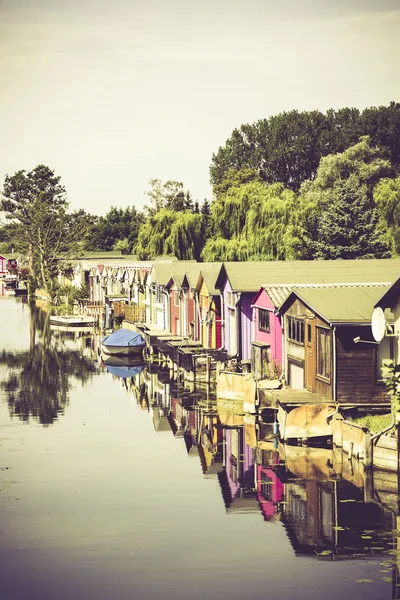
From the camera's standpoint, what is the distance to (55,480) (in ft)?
117

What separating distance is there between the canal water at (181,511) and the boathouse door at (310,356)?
290 centimetres

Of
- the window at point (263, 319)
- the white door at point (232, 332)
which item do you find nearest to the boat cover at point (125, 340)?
the white door at point (232, 332)

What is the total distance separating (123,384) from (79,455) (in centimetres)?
2149

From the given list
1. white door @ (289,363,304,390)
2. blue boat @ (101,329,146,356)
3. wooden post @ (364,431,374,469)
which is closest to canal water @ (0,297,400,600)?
wooden post @ (364,431,374,469)

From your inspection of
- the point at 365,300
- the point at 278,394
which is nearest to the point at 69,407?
the point at 278,394

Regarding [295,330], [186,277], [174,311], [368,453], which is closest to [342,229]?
[186,277]

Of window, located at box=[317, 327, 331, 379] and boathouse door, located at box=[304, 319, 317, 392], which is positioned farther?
boathouse door, located at box=[304, 319, 317, 392]

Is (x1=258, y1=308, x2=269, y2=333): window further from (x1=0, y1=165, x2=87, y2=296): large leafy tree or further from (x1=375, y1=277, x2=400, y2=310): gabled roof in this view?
(x1=0, y1=165, x2=87, y2=296): large leafy tree

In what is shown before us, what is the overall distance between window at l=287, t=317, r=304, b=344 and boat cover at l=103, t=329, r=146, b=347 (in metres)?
27.7

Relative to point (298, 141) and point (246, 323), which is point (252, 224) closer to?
point (246, 323)

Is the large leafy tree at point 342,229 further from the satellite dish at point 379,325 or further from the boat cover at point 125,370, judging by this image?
the satellite dish at point 379,325

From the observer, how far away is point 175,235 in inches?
4016

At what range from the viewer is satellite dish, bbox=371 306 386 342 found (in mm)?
34438

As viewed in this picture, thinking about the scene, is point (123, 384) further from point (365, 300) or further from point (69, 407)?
point (365, 300)
